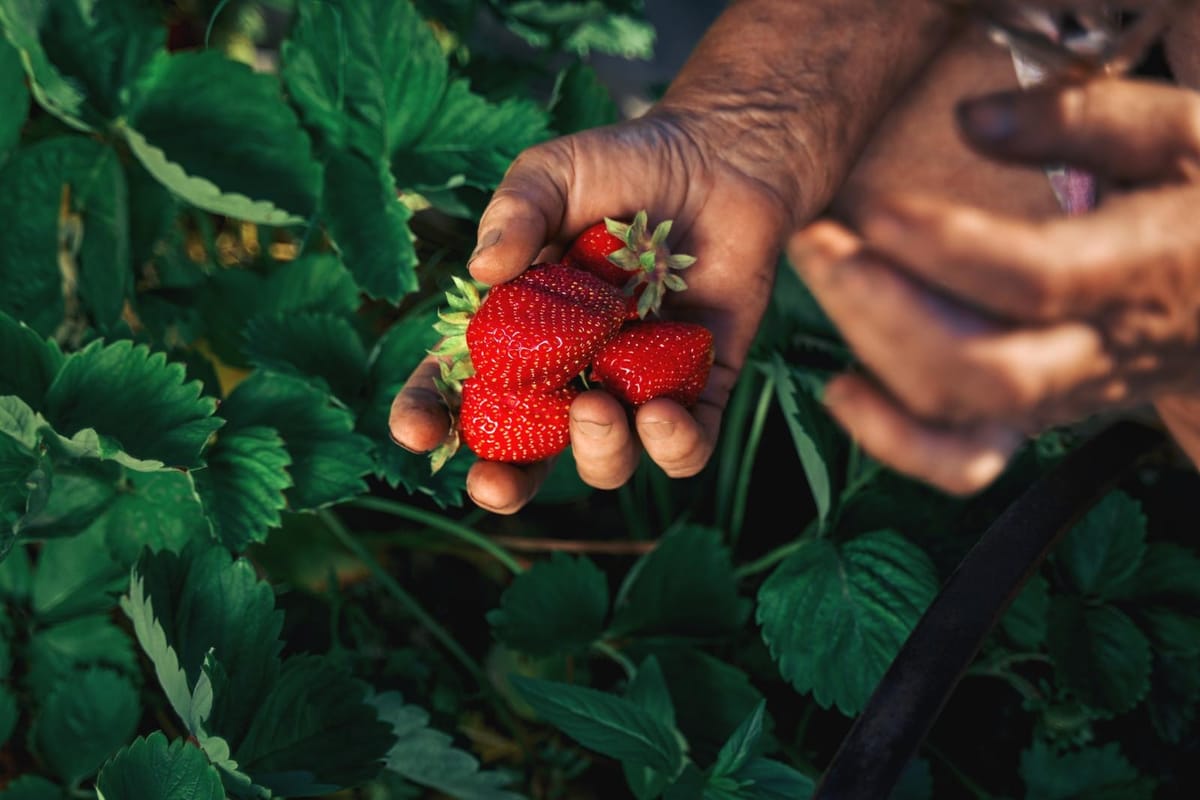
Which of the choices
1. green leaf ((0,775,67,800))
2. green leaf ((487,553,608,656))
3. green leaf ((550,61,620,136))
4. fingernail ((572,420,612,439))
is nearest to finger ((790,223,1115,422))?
fingernail ((572,420,612,439))

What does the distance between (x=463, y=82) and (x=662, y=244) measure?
0.90 feet

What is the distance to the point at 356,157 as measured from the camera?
883 millimetres

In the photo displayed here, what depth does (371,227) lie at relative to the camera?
835mm

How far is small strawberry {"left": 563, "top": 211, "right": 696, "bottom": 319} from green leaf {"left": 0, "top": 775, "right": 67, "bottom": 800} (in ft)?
2.06

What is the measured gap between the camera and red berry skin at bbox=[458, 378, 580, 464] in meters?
0.68

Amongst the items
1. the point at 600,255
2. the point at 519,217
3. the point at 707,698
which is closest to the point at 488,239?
the point at 519,217

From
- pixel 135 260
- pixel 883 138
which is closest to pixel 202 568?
pixel 135 260

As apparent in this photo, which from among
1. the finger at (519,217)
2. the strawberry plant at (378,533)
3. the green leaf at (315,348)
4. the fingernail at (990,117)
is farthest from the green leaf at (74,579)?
the fingernail at (990,117)

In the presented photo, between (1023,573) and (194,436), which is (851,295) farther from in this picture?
(194,436)

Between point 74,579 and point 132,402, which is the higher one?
point 132,402

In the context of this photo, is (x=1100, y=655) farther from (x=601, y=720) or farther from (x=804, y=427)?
(x=601, y=720)

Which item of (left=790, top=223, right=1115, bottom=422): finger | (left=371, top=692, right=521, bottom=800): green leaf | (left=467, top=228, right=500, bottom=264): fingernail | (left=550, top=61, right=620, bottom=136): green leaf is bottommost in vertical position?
(left=371, top=692, right=521, bottom=800): green leaf

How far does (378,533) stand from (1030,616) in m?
0.70

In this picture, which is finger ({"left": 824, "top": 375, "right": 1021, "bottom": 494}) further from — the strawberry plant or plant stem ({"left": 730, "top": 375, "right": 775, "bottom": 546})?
plant stem ({"left": 730, "top": 375, "right": 775, "bottom": 546})
